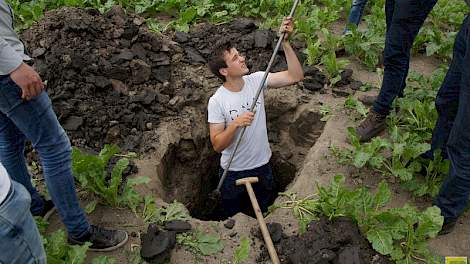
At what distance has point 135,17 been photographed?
5.93 m

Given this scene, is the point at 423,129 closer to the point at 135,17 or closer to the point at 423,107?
the point at 423,107

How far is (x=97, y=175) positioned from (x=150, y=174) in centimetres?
62

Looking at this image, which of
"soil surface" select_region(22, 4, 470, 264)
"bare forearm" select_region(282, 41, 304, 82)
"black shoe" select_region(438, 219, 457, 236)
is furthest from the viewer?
"soil surface" select_region(22, 4, 470, 264)

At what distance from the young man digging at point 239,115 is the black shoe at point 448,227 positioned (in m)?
1.68

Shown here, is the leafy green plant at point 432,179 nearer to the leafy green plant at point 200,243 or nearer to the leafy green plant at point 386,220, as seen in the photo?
the leafy green plant at point 386,220

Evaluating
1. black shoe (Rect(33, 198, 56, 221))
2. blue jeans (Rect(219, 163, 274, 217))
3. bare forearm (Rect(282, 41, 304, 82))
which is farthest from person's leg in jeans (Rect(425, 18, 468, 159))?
black shoe (Rect(33, 198, 56, 221))

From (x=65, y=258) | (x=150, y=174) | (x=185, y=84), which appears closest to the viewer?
(x=65, y=258)

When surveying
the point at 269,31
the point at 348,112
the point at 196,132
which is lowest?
the point at 196,132

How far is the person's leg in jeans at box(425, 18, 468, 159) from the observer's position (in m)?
3.56

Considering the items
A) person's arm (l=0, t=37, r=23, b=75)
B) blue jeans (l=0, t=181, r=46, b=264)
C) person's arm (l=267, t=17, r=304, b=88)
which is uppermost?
person's arm (l=0, t=37, r=23, b=75)

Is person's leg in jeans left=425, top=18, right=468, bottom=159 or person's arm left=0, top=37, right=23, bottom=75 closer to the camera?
person's arm left=0, top=37, right=23, bottom=75

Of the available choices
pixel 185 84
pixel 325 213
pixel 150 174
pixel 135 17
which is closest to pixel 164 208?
pixel 150 174

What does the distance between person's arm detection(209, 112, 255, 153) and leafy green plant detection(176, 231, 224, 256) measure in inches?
35.4

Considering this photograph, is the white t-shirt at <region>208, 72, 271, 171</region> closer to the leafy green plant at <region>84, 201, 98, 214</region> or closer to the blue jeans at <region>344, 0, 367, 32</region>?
the leafy green plant at <region>84, 201, 98, 214</region>
